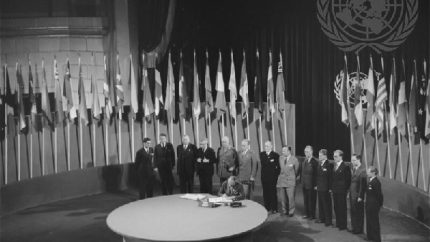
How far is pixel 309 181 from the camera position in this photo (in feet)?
30.8

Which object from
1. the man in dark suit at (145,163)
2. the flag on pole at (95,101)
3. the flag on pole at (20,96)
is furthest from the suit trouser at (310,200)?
the flag on pole at (20,96)

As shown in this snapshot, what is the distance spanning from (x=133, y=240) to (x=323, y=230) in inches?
145

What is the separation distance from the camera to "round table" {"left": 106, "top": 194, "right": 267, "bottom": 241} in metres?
6.44

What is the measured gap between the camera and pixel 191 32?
1383cm

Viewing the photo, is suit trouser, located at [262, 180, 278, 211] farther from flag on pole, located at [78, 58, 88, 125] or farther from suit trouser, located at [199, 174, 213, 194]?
flag on pole, located at [78, 58, 88, 125]

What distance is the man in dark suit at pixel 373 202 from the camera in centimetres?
798

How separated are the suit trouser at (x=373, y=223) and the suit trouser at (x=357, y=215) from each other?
30 cm

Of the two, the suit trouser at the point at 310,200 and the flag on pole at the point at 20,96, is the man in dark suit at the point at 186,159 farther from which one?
the flag on pole at the point at 20,96

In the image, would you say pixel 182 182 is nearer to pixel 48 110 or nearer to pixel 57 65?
pixel 48 110

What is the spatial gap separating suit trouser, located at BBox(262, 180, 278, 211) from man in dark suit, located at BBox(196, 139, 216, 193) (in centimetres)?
128

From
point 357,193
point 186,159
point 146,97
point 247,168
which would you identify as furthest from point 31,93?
point 357,193

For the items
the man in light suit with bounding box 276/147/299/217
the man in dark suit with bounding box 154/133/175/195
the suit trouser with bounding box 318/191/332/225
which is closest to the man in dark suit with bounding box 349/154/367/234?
the suit trouser with bounding box 318/191/332/225

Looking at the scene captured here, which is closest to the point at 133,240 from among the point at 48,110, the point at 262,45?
the point at 48,110

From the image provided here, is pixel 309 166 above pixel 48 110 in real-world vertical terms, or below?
below
